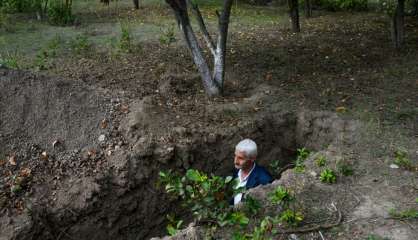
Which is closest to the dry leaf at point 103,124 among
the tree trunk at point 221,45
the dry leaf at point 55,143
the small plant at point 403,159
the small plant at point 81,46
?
the dry leaf at point 55,143

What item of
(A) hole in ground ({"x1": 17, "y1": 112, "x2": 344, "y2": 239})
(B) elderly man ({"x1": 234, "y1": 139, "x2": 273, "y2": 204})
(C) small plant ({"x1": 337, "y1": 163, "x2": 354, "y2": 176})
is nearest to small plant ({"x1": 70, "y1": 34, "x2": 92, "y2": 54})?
(A) hole in ground ({"x1": 17, "y1": 112, "x2": 344, "y2": 239})

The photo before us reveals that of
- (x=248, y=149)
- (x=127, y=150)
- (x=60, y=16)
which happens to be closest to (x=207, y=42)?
(x=127, y=150)

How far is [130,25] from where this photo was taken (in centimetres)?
1105

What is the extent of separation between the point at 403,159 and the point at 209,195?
2.31 metres

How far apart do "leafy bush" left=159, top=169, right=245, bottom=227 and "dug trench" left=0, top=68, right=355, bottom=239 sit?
5.94ft

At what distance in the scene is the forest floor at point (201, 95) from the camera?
521 centimetres

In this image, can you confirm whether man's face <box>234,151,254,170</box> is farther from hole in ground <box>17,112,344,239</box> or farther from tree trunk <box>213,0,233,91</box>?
tree trunk <box>213,0,233,91</box>

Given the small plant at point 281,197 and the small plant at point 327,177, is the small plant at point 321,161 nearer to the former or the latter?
the small plant at point 327,177

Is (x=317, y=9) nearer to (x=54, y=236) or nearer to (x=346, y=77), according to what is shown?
(x=346, y=77)

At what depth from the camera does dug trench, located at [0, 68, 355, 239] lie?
5301mm

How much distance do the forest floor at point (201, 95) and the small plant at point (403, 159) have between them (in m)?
0.04

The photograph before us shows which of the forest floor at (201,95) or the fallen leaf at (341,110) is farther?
the fallen leaf at (341,110)

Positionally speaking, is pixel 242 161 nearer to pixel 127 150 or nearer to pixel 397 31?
pixel 127 150

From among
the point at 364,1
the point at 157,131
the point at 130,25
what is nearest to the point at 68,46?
the point at 130,25
